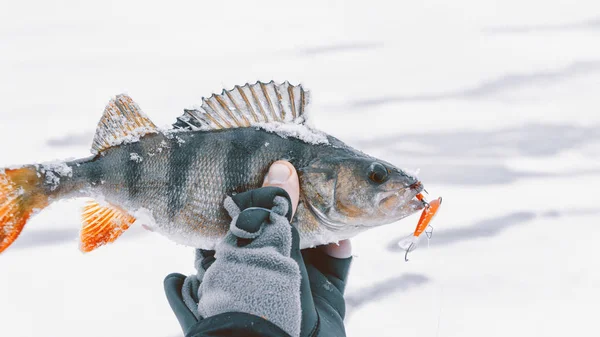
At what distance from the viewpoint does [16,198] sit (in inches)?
53.6

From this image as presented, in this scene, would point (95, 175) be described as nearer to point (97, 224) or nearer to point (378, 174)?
point (97, 224)

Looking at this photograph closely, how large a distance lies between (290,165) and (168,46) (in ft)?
9.23

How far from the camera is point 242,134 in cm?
145

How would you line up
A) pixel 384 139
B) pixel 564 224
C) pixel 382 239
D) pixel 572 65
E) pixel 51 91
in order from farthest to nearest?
pixel 572 65, pixel 51 91, pixel 384 139, pixel 564 224, pixel 382 239

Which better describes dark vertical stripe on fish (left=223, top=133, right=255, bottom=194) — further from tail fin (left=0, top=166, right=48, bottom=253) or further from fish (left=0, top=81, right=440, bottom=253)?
tail fin (left=0, top=166, right=48, bottom=253)

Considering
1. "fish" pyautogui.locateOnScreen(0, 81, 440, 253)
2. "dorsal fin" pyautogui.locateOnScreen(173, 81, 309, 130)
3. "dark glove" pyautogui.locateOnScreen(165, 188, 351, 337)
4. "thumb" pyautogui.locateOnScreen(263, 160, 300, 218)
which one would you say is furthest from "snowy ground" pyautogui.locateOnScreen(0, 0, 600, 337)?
"dark glove" pyautogui.locateOnScreen(165, 188, 351, 337)

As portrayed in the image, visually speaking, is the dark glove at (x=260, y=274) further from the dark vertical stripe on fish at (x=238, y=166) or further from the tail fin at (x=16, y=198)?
the tail fin at (x=16, y=198)

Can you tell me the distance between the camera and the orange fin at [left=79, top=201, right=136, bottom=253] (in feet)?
4.90

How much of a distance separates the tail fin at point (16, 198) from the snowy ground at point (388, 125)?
53 centimetres

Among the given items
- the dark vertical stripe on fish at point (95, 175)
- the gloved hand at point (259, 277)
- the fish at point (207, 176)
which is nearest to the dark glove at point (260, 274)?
the gloved hand at point (259, 277)

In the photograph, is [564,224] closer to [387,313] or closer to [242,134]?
[387,313]

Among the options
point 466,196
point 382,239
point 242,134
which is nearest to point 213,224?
point 242,134

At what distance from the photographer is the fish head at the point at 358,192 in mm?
1472

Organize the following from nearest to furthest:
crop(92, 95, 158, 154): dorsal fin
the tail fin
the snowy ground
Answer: the tail fin < crop(92, 95, 158, 154): dorsal fin < the snowy ground
